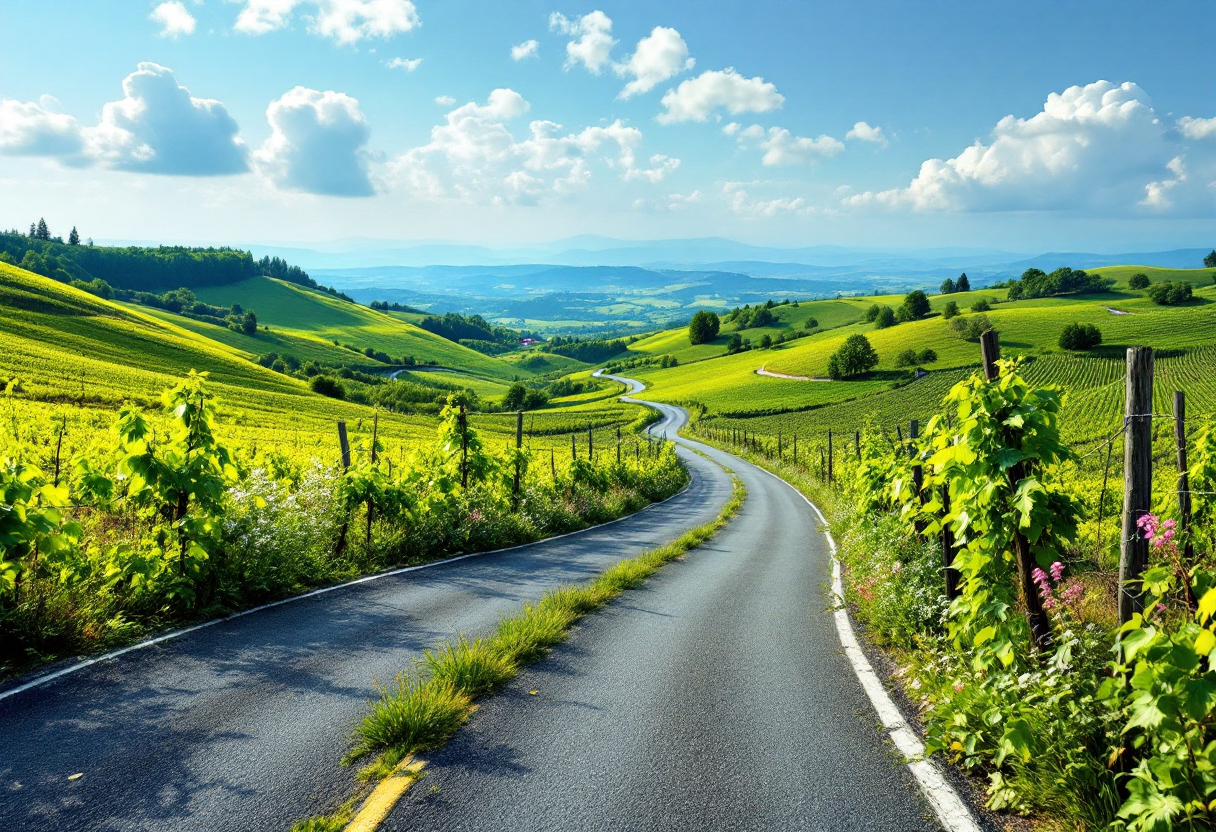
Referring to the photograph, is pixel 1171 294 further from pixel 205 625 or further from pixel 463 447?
pixel 205 625

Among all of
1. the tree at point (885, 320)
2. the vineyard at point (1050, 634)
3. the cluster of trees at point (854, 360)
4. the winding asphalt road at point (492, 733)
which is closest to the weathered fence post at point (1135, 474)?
the vineyard at point (1050, 634)

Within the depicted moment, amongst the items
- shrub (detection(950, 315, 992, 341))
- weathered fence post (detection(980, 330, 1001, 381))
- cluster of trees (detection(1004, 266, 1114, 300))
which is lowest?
weathered fence post (detection(980, 330, 1001, 381))

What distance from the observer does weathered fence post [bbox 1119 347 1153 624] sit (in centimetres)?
393

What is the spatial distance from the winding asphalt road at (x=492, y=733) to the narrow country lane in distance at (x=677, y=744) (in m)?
0.02

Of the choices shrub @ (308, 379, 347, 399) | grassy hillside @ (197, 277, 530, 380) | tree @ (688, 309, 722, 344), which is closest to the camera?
shrub @ (308, 379, 347, 399)

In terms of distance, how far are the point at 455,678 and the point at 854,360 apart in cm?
10706

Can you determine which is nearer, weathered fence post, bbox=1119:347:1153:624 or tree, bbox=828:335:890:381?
weathered fence post, bbox=1119:347:1153:624

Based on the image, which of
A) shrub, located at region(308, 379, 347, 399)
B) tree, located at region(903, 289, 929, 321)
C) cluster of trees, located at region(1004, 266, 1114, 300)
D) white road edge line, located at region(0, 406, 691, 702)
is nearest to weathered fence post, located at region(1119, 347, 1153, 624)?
white road edge line, located at region(0, 406, 691, 702)

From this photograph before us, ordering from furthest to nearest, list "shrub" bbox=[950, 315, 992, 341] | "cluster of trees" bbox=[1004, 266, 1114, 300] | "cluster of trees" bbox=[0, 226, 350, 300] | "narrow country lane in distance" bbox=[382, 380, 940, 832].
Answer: "cluster of trees" bbox=[0, 226, 350, 300], "cluster of trees" bbox=[1004, 266, 1114, 300], "shrub" bbox=[950, 315, 992, 341], "narrow country lane in distance" bbox=[382, 380, 940, 832]

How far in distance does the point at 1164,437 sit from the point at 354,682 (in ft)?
152

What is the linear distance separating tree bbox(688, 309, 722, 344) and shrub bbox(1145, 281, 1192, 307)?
3771 inches

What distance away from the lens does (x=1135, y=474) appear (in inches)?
158

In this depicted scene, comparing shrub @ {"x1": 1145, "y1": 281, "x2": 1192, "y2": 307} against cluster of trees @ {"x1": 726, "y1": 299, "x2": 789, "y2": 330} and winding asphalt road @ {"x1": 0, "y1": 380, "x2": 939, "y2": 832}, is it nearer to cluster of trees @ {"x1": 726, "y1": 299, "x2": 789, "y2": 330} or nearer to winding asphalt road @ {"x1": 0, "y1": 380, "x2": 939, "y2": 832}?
cluster of trees @ {"x1": 726, "y1": 299, "x2": 789, "y2": 330}

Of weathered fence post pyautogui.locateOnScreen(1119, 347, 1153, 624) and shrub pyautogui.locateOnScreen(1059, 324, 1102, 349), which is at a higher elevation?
shrub pyautogui.locateOnScreen(1059, 324, 1102, 349)
